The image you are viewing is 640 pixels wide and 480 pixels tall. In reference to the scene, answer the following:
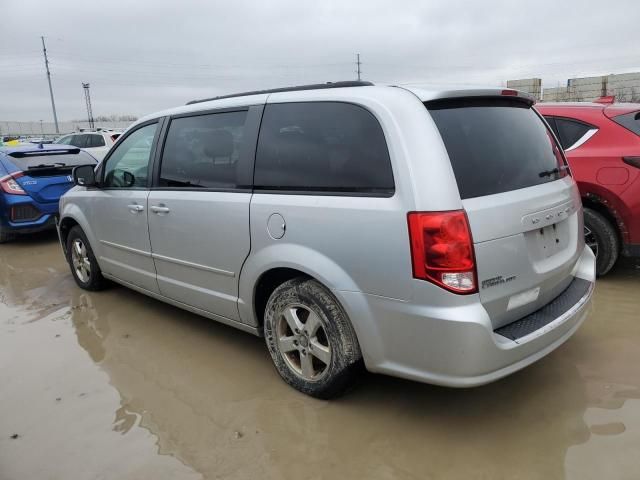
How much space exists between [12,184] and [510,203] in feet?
23.5

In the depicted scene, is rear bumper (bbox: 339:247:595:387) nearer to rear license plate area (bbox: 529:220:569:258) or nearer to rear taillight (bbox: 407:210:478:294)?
rear taillight (bbox: 407:210:478:294)

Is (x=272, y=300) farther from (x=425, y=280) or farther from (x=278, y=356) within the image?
(x=425, y=280)

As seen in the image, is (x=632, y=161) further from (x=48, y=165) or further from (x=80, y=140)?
(x=80, y=140)

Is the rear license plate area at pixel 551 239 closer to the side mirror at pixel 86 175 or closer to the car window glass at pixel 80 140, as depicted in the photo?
the side mirror at pixel 86 175

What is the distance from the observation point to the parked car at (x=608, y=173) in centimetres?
423

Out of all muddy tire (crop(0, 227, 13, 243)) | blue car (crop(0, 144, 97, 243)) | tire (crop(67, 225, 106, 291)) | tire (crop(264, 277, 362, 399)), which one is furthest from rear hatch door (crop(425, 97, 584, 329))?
muddy tire (crop(0, 227, 13, 243))

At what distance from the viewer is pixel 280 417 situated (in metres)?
2.80

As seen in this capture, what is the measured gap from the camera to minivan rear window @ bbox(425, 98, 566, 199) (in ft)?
7.98

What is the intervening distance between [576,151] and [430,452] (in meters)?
3.29

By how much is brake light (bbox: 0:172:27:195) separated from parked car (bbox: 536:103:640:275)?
7040 millimetres

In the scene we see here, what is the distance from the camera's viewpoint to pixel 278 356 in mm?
3080

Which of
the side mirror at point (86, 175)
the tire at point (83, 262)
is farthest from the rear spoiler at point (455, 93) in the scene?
the tire at point (83, 262)

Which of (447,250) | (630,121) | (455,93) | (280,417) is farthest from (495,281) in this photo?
(630,121)

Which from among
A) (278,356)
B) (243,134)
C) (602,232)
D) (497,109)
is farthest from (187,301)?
(602,232)
